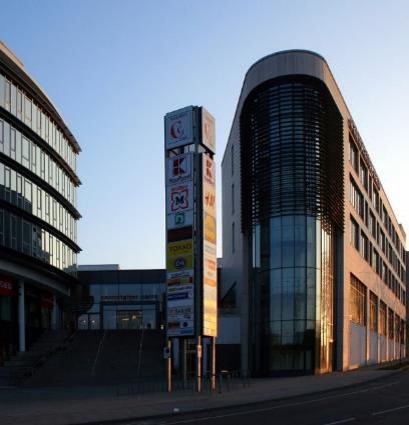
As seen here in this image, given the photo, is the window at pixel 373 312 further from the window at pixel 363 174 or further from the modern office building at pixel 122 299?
the modern office building at pixel 122 299

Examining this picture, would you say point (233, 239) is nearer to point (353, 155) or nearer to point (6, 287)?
point (353, 155)

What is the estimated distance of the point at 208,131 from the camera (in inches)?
1529

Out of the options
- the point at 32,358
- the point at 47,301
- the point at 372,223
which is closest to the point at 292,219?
the point at 32,358

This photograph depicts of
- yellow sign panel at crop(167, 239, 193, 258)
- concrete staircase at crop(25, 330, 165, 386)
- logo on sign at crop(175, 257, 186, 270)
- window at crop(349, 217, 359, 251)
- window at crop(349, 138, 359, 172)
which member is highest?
window at crop(349, 138, 359, 172)

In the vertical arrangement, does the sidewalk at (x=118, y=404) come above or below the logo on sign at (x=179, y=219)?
below

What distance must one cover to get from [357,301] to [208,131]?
3393 cm

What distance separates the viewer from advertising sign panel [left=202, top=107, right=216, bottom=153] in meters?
38.3

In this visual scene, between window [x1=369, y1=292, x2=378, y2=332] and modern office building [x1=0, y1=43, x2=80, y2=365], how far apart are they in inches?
1249

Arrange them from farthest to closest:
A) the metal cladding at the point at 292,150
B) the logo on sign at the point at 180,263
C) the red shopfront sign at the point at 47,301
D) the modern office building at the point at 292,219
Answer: the red shopfront sign at the point at 47,301, the metal cladding at the point at 292,150, the modern office building at the point at 292,219, the logo on sign at the point at 180,263

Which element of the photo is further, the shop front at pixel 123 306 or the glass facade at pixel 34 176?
the shop front at pixel 123 306

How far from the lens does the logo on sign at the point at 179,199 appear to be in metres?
37.5

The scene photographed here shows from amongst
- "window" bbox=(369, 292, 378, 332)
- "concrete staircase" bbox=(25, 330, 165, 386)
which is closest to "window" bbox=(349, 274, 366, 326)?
"window" bbox=(369, 292, 378, 332)

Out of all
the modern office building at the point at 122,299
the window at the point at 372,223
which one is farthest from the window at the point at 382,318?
the modern office building at the point at 122,299

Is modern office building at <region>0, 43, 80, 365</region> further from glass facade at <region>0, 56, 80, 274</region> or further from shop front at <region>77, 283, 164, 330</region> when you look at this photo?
shop front at <region>77, 283, 164, 330</region>
